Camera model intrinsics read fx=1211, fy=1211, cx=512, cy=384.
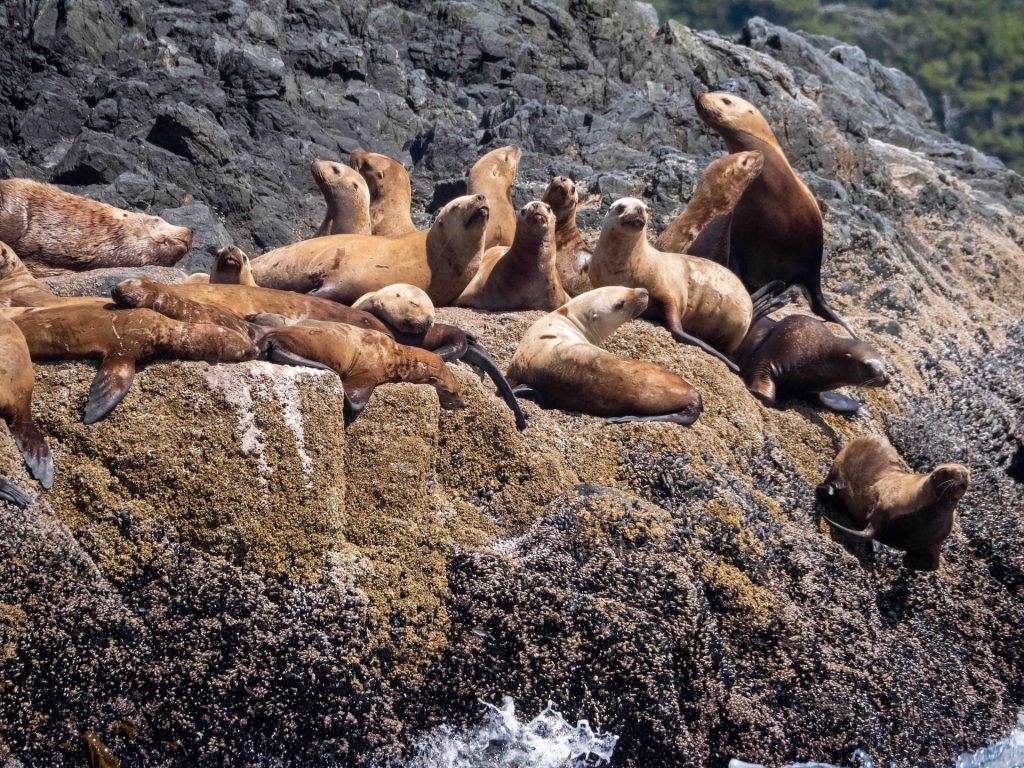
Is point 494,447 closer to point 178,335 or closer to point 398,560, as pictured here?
point 398,560

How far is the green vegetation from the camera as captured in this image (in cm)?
5209

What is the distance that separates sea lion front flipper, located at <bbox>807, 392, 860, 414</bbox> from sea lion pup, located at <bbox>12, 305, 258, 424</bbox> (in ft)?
12.7

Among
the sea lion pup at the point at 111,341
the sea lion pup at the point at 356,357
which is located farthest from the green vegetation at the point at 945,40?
the sea lion pup at the point at 111,341

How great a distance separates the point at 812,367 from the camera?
720 cm

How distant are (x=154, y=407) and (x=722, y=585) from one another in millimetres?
2499

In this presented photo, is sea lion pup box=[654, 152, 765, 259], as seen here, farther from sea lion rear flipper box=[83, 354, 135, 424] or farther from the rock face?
sea lion rear flipper box=[83, 354, 135, 424]

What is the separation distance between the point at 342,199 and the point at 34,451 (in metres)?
5.29

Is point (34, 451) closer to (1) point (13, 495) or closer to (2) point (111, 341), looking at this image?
(1) point (13, 495)

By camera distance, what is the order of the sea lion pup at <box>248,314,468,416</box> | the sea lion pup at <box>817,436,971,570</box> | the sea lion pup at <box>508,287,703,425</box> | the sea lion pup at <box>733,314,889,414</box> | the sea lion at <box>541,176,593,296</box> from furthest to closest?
1. the sea lion at <box>541,176,593,296</box>
2. the sea lion pup at <box>733,314,889,414</box>
3. the sea lion pup at <box>817,436,971,570</box>
4. the sea lion pup at <box>508,287,703,425</box>
5. the sea lion pup at <box>248,314,468,416</box>

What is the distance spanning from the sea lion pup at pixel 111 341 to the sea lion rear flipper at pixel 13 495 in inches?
15.7

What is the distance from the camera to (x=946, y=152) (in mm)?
19891

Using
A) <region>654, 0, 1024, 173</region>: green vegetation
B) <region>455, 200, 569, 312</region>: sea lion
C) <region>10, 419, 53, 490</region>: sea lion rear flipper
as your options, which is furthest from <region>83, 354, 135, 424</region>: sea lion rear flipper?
<region>654, 0, 1024, 173</region>: green vegetation

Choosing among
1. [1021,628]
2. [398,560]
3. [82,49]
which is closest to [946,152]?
[82,49]

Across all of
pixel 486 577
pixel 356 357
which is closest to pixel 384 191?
pixel 356 357
